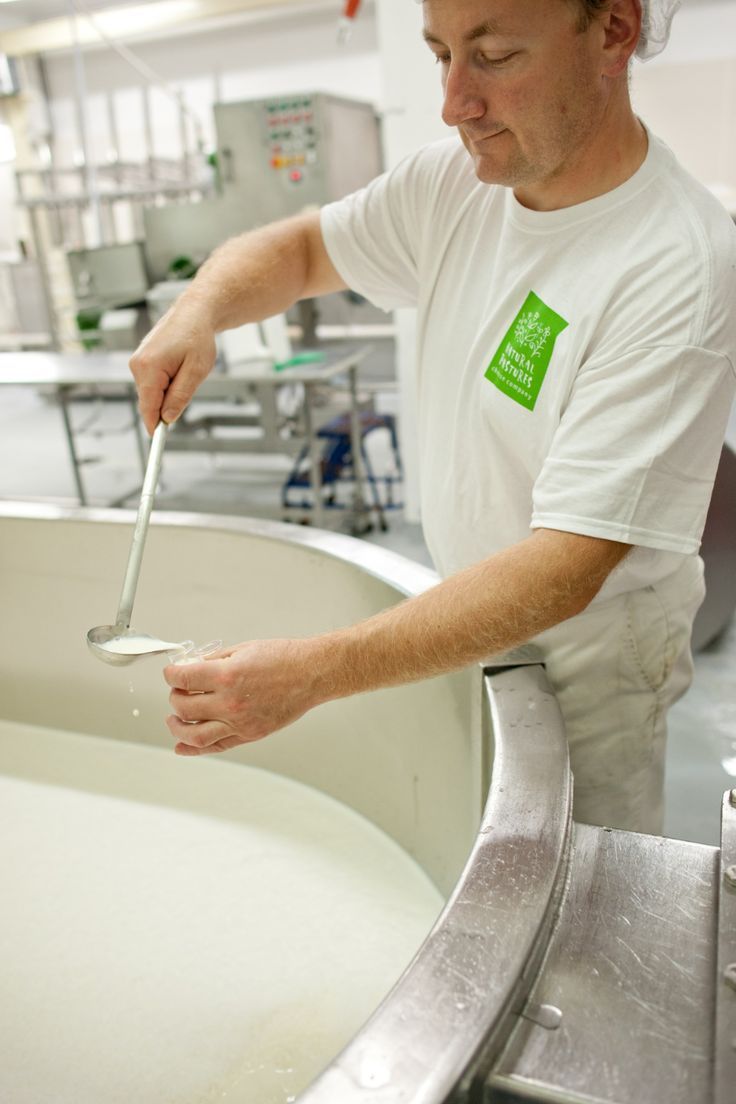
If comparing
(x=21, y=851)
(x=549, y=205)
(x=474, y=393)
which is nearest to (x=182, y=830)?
(x=21, y=851)

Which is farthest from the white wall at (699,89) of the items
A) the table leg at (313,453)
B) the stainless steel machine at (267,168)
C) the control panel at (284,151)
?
the table leg at (313,453)

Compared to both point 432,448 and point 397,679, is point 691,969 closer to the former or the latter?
point 397,679

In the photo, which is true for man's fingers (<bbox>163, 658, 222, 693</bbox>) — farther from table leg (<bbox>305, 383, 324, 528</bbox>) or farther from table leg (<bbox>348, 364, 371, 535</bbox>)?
table leg (<bbox>348, 364, 371, 535</bbox>)

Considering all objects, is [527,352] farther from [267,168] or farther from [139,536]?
[267,168]

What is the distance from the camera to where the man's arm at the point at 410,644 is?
30.0 inches

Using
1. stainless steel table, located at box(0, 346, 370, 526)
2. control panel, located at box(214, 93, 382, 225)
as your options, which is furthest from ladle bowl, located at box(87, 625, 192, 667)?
control panel, located at box(214, 93, 382, 225)

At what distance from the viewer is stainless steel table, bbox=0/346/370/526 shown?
3393 mm

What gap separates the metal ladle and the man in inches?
3.8

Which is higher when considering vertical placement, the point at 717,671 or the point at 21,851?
the point at 21,851

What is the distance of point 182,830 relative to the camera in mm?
1396

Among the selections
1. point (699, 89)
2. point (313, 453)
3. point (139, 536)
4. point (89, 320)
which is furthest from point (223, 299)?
point (699, 89)

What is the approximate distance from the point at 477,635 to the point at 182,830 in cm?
85

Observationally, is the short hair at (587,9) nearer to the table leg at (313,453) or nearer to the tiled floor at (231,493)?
the tiled floor at (231,493)

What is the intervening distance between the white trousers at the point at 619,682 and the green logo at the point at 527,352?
0.89 feet
